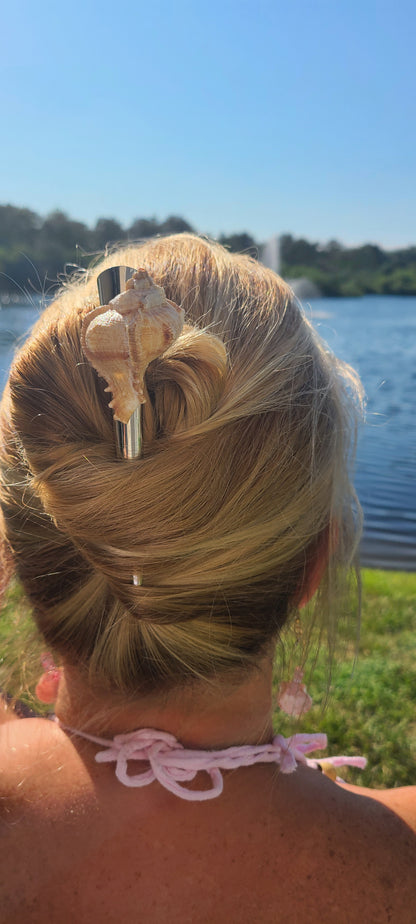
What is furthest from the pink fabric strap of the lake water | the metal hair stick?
the lake water

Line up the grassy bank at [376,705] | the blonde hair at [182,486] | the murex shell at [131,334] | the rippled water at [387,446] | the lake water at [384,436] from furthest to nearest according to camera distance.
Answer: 1. the rippled water at [387,446]
2. the grassy bank at [376,705]
3. the lake water at [384,436]
4. the blonde hair at [182,486]
5. the murex shell at [131,334]

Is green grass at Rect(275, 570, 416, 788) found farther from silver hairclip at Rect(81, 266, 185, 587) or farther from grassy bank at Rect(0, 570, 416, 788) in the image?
silver hairclip at Rect(81, 266, 185, 587)

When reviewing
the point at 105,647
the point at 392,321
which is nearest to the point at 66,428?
the point at 105,647

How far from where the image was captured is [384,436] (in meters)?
6.95

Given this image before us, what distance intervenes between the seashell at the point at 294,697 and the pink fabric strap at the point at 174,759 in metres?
0.24

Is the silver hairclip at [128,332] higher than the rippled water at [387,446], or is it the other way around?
the silver hairclip at [128,332]

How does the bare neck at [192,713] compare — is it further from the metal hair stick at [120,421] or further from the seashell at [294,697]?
the metal hair stick at [120,421]

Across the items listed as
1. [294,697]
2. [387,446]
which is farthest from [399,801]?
[387,446]

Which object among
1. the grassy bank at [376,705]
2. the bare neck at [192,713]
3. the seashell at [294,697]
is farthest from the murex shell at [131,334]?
the grassy bank at [376,705]

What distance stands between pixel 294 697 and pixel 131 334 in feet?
3.17

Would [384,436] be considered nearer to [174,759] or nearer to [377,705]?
[377,705]

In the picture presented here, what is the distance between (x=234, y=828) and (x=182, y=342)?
80 centimetres

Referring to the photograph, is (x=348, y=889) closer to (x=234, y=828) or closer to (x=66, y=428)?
(x=234, y=828)

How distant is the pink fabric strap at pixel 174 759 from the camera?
990 mm
